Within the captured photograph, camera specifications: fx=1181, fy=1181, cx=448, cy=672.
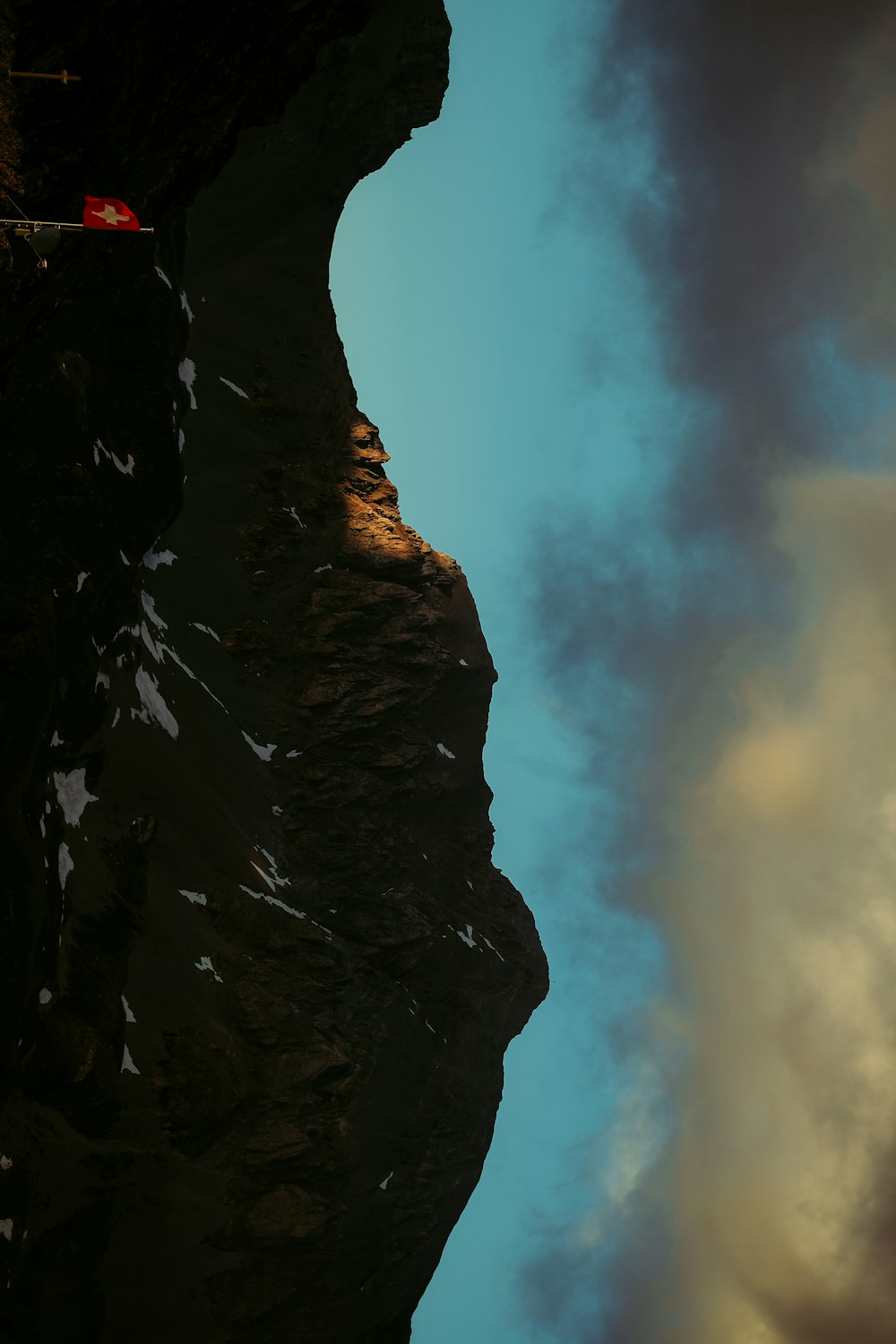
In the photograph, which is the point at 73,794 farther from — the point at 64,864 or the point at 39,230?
the point at 39,230

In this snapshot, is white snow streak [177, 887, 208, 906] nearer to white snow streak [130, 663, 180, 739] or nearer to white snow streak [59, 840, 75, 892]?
white snow streak [130, 663, 180, 739]

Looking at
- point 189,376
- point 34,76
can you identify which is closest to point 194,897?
point 189,376

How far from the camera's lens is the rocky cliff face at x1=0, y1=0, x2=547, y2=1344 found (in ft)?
124

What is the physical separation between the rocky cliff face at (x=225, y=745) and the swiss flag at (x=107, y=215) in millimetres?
1772

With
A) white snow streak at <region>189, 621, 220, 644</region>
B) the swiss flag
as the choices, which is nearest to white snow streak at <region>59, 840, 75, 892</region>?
white snow streak at <region>189, 621, 220, 644</region>

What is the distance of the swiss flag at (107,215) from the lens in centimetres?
2566

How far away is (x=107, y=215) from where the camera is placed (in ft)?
84.7

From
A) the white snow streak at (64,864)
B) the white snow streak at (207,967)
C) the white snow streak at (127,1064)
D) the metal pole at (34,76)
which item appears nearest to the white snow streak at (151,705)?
the white snow streak at (64,864)

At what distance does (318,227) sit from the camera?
240ft

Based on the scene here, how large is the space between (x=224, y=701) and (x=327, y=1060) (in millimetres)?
19694

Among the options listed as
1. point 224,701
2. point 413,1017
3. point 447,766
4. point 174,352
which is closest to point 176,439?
point 174,352

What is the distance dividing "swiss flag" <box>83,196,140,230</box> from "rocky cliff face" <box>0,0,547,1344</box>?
1.77 metres

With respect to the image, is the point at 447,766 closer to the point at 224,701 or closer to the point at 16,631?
the point at 224,701

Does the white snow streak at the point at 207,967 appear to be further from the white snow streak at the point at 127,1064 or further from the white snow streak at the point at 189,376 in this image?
the white snow streak at the point at 189,376
